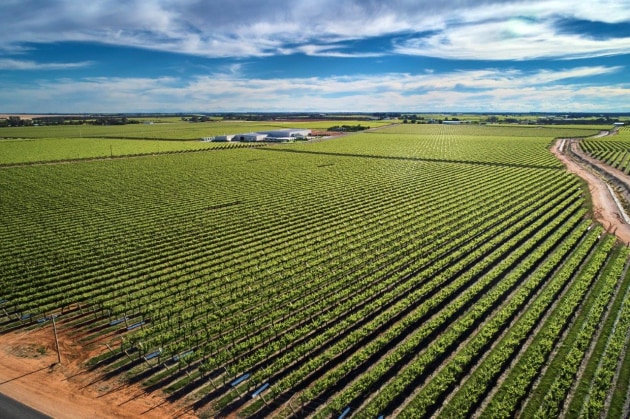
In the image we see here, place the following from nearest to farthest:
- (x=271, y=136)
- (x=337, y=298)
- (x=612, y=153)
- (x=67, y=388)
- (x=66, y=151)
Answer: (x=67, y=388) → (x=337, y=298) → (x=612, y=153) → (x=66, y=151) → (x=271, y=136)

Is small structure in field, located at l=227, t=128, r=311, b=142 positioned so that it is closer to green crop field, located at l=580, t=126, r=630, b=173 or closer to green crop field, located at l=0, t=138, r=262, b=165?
green crop field, located at l=0, t=138, r=262, b=165

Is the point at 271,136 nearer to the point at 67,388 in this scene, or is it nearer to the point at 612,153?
the point at 612,153

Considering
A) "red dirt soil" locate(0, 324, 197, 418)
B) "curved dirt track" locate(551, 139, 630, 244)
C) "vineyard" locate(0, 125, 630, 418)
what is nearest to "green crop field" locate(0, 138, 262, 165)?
"vineyard" locate(0, 125, 630, 418)

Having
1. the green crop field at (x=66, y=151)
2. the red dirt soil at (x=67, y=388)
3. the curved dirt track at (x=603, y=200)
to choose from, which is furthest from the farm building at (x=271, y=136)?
the red dirt soil at (x=67, y=388)

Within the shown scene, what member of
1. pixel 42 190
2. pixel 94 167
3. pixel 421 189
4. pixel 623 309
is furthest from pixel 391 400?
pixel 94 167

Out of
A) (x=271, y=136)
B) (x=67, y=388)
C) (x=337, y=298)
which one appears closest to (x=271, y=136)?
(x=271, y=136)

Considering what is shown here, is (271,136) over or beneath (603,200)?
over

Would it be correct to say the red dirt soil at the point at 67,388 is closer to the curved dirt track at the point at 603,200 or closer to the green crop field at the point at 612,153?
the curved dirt track at the point at 603,200
